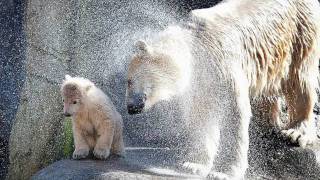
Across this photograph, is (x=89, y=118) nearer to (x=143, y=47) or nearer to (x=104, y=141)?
(x=104, y=141)

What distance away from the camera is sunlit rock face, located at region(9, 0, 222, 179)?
21.0 ft

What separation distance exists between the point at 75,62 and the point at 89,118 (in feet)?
5.85

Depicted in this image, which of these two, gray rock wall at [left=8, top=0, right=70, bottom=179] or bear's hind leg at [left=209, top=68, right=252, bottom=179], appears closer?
bear's hind leg at [left=209, top=68, right=252, bottom=179]

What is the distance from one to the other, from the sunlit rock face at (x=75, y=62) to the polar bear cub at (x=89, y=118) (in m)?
0.95

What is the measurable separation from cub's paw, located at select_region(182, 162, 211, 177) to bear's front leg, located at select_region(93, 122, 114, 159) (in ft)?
2.26

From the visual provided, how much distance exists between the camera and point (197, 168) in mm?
5531

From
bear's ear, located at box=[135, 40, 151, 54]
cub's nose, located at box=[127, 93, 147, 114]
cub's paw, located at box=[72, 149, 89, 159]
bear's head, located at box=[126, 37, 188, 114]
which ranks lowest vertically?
cub's paw, located at box=[72, 149, 89, 159]

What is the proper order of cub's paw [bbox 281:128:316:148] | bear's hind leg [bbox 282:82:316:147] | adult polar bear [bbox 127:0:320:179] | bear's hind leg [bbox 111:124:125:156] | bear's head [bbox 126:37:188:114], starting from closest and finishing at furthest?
bear's head [bbox 126:37:188:114] → adult polar bear [bbox 127:0:320:179] → bear's hind leg [bbox 111:124:125:156] → cub's paw [bbox 281:128:316:148] → bear's hind leg [bbox 282:82:316:147]

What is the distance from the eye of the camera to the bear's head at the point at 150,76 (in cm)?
514

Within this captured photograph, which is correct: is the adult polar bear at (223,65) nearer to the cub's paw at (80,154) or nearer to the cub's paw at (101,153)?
the cub's paw at (101,153)

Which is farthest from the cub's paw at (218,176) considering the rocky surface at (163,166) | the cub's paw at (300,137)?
the cub's paw at (300,137)

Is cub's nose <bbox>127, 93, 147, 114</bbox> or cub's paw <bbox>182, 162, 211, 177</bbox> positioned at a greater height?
cub's nose <bbox>127, 93, 147, 114</bbox>

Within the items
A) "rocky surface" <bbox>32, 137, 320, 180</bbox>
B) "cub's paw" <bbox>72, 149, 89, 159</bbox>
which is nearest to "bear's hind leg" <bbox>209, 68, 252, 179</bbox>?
"rocky surface" <bbox>32, 137, 320, 180</bbox>

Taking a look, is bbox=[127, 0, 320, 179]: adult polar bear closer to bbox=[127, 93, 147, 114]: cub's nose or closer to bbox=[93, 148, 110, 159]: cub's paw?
bbox=[127, 93, 147, 114]: cub's nose
